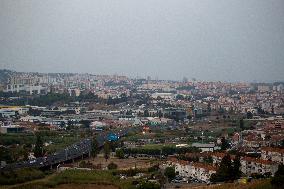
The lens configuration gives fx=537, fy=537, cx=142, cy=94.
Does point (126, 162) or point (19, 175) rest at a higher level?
point (19, 175)

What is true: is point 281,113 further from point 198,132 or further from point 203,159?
point 203,159

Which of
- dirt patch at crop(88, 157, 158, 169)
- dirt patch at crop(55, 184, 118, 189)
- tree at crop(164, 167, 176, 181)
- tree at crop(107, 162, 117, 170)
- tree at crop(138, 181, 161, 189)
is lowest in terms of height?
dirt patch at crop(88, 157, 158, 169)

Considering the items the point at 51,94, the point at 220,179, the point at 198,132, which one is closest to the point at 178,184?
the point at 220,179

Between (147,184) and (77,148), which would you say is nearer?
(147,184)

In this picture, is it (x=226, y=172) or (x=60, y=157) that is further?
(x=60, y=157)

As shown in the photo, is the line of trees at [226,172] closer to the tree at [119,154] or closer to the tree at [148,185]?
the tree at [148,185]

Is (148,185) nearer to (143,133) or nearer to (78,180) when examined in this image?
(78,180)

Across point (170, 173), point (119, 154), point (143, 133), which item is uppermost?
point (170, 173)

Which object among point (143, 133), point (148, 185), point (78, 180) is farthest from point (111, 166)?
point (143, 133)

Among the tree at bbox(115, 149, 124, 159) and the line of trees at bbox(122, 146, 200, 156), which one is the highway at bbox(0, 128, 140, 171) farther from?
the line of trees at bbox(122, 146, 200, 156)

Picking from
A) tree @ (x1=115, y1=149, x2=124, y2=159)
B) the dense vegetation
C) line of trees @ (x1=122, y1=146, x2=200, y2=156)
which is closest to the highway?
the dense vegetation

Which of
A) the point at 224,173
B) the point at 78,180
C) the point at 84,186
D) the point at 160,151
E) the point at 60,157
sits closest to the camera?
the point at 84,186
